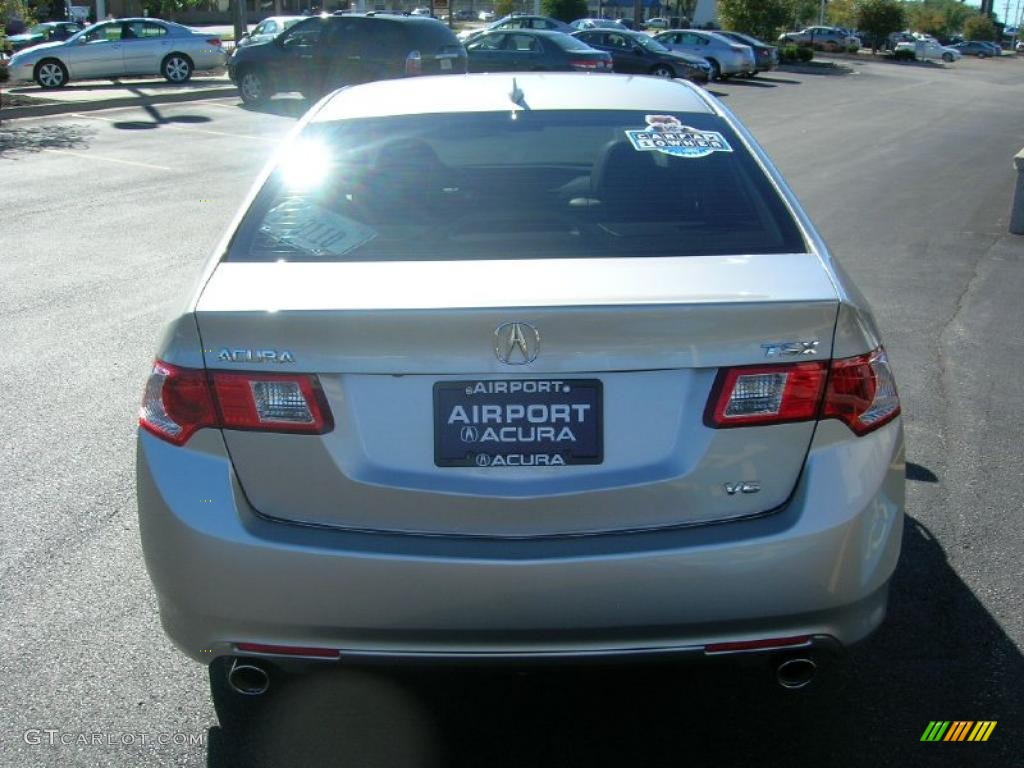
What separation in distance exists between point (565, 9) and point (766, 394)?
59552 millimetres

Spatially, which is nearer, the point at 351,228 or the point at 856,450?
the point at 856,450

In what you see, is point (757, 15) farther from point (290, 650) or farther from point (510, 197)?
point (290, 650)

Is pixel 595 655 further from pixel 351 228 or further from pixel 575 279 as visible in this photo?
pixel 351 228

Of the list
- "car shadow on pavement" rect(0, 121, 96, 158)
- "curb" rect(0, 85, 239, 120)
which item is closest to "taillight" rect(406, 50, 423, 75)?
"curb" rect(0, 85, 239, 120)

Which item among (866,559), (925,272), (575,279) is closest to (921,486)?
(866,559)

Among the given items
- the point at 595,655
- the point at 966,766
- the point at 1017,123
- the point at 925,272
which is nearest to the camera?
the point at 595,655

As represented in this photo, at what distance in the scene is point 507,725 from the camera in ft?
10.9

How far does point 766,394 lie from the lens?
271 cm

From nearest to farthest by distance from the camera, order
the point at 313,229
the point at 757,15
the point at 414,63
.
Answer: the point at 313,229 → the point at 414,63 → the point at 757,15

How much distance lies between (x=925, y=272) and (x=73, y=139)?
41.1 ft

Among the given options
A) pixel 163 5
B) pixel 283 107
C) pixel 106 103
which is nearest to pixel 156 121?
pixel 106 103

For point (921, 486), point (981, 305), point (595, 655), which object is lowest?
point (981, 305)

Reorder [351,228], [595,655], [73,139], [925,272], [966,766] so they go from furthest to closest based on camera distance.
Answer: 1. [73,139]
2. [925,272]
3. [351,228]
4. [966,766]
5. [595,655]

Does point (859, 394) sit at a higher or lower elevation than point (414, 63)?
higher
